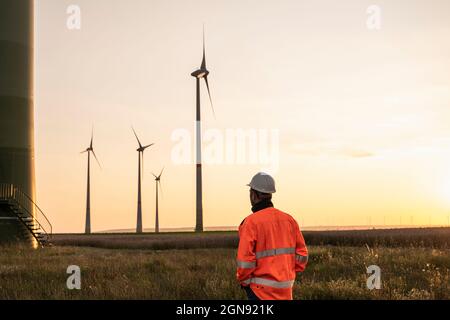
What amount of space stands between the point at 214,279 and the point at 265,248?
348 inches

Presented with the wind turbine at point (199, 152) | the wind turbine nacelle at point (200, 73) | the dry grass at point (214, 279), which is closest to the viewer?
the dry grass at point (214, 279)

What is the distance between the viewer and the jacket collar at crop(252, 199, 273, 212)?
6.93 metres

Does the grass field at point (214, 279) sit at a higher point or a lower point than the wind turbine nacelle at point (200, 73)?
lower

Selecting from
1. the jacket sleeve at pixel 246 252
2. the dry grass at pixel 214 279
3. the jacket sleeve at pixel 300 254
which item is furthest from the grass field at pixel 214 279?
the jacket sleeve at pixel 246 252

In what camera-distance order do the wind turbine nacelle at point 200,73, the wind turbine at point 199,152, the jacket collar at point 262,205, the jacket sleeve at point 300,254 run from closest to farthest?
the jacket collar at point 262,205, the jacket sleeve at point 300,254, the wind turbine at point 199,152, the wind turbine nacelle at point 200,73

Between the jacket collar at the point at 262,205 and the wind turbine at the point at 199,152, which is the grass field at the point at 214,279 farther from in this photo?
the wind turbine at the point at 199,152

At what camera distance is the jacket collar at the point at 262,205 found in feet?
22.7

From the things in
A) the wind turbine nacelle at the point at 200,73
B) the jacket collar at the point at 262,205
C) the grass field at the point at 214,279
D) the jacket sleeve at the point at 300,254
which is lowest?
the grass field at the point at 214,279

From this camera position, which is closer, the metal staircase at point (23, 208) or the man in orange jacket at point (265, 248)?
the man in orange jacket at point (265, 248)

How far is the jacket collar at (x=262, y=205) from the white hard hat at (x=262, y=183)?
0.12m
